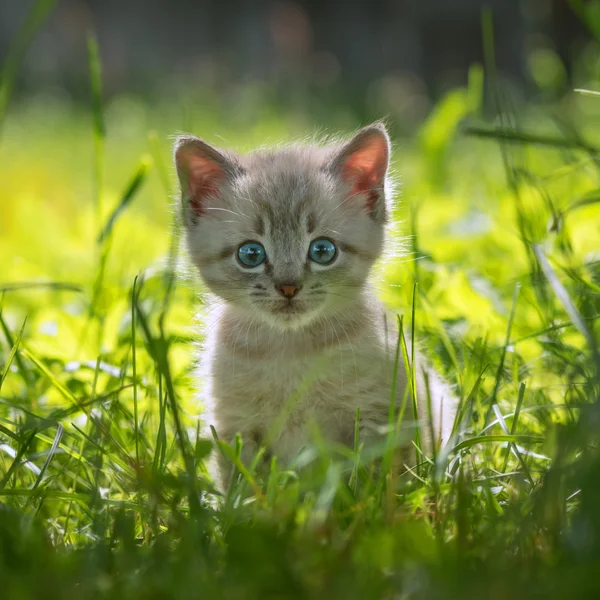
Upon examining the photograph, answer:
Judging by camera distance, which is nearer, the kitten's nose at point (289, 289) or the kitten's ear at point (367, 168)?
the kitten's nose at point (289, 289)

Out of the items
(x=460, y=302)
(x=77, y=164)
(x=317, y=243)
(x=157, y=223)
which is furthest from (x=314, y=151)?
(x=77, y=164)

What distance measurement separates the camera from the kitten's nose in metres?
2.14

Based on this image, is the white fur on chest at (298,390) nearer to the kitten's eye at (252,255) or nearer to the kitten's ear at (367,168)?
the kitten's eye at (252,255)

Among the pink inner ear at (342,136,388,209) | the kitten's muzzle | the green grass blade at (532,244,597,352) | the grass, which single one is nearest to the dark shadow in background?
the grass

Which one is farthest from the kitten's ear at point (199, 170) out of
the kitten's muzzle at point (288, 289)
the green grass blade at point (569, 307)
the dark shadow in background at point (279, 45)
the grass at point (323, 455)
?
the dark shadow in background at point (279, 45)

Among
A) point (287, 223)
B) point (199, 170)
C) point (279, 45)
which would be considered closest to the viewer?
point (287, 223)

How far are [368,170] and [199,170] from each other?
1.57 ft

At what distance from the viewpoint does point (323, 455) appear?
1472 mm

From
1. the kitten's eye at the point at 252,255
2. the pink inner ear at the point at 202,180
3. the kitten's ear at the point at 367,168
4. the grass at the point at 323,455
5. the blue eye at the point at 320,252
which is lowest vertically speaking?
the grass at the point at 323,455

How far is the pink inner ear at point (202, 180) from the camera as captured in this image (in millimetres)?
2368

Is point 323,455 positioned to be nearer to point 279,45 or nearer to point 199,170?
point 199,170

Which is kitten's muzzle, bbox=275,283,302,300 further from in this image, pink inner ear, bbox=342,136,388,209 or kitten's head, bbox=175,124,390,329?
pink inner ear, bbox=342,136,388,209

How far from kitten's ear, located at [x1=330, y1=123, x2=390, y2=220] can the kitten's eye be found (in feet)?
1.08

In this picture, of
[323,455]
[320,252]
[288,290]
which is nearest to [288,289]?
[288,290]
